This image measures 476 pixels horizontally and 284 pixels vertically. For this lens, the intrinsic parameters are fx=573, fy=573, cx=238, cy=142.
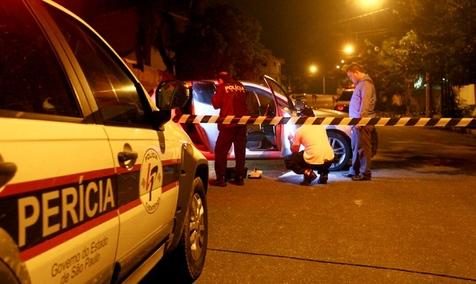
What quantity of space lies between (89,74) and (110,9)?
24.1 m

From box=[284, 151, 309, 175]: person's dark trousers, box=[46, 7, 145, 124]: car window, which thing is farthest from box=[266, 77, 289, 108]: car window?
box=[46, 7, 145, 124]: car window

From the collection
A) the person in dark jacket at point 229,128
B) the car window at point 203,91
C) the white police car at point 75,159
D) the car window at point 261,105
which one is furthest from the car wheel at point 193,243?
the car window at point 261,105

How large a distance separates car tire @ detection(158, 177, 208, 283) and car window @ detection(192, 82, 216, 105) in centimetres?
501

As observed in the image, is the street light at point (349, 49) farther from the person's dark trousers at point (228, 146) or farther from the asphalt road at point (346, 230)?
the person's dark trousers at point (228, 146)

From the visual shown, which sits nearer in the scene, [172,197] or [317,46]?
[172,197]

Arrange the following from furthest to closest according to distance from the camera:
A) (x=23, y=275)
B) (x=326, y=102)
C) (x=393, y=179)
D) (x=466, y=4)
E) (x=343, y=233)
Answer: (x=326, y=102) → (x=466, y=4) → (x=393, y=179) → (x=343, y=233) → (x=23, y=275)

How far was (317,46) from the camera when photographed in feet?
172

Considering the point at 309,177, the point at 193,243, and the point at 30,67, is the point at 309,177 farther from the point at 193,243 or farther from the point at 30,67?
the point at 30,67

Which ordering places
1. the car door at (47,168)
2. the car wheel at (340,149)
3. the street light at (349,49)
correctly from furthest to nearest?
the street light at (349,49) < the car wheel at (340,149) < the car door at (47,168)

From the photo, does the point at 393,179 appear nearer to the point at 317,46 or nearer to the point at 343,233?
the point at 343,233

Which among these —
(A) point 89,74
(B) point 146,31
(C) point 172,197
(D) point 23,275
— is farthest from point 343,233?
(B) point 146,31

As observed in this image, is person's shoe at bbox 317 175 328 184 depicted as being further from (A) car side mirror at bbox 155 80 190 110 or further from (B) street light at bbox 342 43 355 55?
(B) street light at bbox 342 43 355 55

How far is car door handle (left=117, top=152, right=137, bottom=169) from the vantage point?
2785 mm

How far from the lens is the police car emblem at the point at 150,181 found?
3119mm
